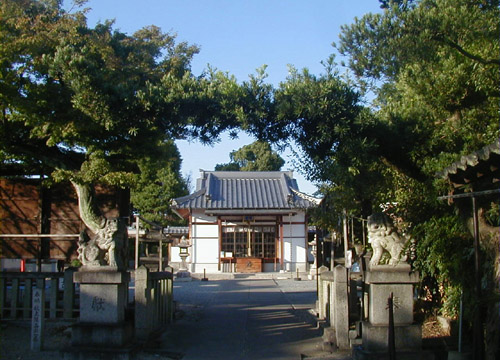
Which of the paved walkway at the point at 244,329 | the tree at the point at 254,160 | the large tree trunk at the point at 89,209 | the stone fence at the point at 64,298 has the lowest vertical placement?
the paved walkway at the point at 244,329

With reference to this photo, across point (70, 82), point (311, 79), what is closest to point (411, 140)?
point (311, 79)

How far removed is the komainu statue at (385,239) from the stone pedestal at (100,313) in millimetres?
3972

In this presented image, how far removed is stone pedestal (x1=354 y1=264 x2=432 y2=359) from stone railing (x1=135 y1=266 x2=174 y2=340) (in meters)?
3.75

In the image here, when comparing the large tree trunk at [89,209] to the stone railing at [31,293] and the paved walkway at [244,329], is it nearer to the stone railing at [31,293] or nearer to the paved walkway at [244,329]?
the stone railing at [31,293]

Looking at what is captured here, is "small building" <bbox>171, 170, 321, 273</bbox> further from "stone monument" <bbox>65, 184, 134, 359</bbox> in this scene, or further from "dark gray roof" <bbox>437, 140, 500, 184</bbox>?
"dark gray roof" <bbox>437, 140, 500, 184</bbox>

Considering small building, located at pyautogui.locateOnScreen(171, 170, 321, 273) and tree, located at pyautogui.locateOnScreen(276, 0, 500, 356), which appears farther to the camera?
small building, located at pyautogui.locateOnScreen(171, 170, 321, 273)

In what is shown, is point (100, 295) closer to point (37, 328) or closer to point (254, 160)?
point (37, 328)

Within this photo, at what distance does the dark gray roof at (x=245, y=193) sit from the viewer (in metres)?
31.2

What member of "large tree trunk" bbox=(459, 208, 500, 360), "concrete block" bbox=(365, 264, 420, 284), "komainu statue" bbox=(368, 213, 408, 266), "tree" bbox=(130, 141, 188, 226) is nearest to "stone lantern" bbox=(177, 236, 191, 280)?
"tree" bbox=(130, 141, 188, 226)

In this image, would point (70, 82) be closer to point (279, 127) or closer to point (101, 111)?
point (101, 111)

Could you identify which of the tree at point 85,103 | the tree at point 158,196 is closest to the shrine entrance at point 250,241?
the tree at point 158,196

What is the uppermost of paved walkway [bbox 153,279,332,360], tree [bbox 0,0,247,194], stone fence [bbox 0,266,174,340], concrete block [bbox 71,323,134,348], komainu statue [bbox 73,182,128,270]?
tree [bbox 0,0,247,194]

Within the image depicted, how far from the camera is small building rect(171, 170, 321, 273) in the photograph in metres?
31.4

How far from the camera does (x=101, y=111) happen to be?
891cm
